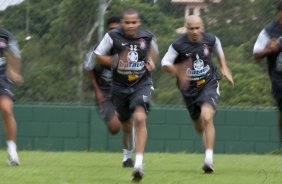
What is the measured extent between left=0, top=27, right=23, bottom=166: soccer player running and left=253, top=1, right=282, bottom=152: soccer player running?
2939mm

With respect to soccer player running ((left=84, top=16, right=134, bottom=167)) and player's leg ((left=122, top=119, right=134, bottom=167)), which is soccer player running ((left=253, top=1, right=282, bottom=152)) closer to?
player's leg ((left=122, top=119, right=134, bottom=167))

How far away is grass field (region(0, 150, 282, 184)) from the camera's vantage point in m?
10.1

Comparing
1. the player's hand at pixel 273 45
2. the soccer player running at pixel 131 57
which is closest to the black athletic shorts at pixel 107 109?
the soccer player running at pixel 131 57

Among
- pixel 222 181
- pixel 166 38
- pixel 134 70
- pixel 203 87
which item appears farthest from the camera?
pixel 166 38

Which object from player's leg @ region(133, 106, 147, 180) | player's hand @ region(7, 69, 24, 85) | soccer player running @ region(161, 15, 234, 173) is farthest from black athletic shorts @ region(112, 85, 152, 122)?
player's hand @ region(7, 69, 24, 85)

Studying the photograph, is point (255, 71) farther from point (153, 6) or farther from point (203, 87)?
point (203, 87)

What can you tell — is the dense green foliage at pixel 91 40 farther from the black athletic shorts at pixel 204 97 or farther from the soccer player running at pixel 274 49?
the soccer player running at pixel 274 49

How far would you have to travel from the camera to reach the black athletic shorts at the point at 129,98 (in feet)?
34.8

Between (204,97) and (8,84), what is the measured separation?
2.44 metres

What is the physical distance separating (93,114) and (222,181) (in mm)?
6958

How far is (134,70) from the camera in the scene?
1098cm

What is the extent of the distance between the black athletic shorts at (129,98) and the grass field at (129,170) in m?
0.69

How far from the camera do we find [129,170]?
1159 centimetres

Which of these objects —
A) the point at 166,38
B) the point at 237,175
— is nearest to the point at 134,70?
the point at 237,175
